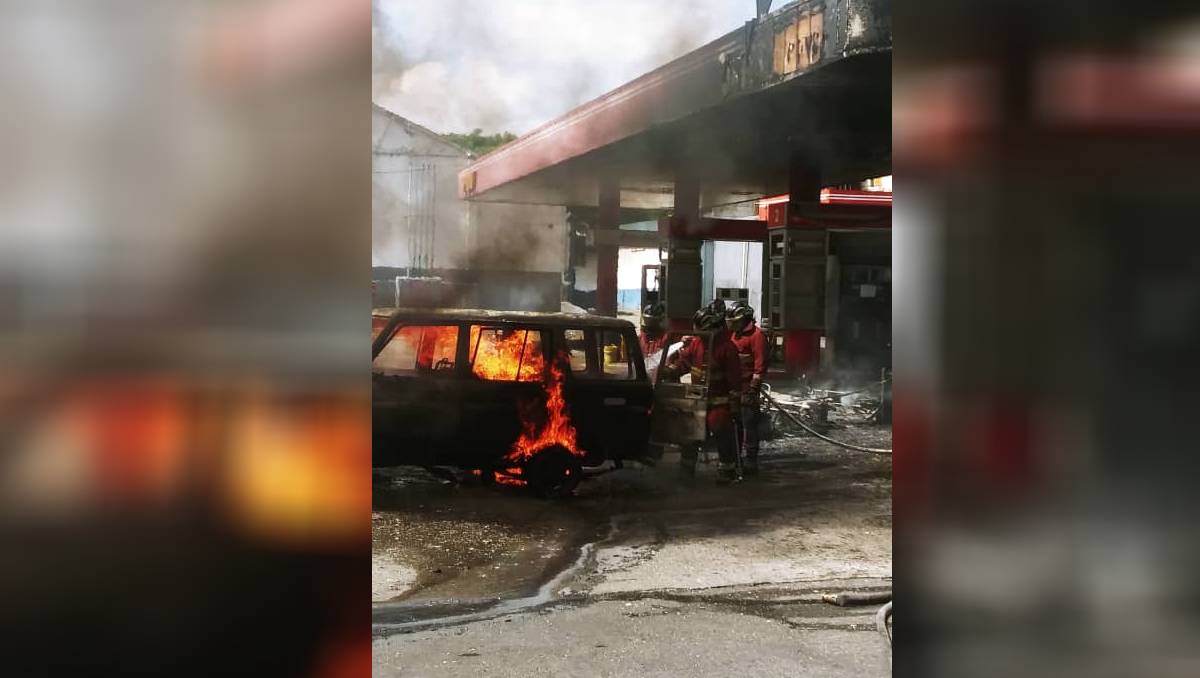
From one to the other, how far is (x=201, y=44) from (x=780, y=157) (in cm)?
904

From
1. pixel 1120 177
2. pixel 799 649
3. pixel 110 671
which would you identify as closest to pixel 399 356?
pixel 799 649

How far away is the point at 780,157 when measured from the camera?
1005cm

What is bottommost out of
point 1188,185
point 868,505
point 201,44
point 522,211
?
point 868,505

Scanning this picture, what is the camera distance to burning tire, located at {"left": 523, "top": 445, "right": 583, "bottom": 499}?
672cm

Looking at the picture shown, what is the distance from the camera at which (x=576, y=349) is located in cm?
684

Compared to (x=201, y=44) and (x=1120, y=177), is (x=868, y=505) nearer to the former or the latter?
(x=1120, y=177)

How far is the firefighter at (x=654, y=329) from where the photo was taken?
442 inches

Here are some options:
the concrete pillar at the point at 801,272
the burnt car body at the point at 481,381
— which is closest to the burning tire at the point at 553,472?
the burnt car body at the point at 481,381

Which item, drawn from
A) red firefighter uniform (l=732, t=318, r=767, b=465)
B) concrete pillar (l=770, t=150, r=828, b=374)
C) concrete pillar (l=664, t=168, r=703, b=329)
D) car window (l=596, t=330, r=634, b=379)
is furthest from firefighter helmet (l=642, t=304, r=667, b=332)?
car window (l=596, t=330, r=634, b=379)

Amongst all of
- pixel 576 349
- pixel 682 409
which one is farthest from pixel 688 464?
pixel 576 349

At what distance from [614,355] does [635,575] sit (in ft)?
7.93

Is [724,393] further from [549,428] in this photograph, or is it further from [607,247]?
[607,247]

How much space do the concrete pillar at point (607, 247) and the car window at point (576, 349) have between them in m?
5.62

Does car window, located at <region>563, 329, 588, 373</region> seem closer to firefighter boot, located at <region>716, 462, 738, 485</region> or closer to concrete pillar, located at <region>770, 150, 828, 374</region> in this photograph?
firefighter boot, located at <region>716, 462, 738, 485</region>
